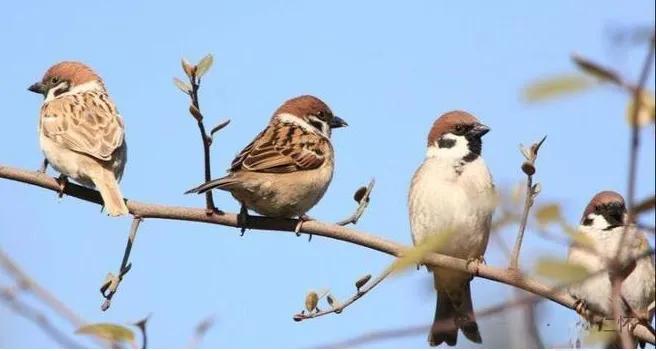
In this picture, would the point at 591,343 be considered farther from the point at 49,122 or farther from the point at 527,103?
the point at 49,122

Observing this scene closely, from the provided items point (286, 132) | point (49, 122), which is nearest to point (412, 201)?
point (286, 132)

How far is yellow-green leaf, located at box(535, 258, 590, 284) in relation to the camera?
71 centimetres

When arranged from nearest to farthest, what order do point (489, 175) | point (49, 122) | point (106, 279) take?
point (106, 279) < point (489, 175) < point (49, 122)

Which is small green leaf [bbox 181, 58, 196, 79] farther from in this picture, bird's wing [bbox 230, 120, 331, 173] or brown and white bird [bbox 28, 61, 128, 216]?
bird's wing [bbox 230, 120, 331, 173]

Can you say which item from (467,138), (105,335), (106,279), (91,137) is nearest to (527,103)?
(105,335)

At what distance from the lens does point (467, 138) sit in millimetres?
4367

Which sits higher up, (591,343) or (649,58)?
(649,58)

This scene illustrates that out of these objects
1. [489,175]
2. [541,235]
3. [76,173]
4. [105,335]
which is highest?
[541,235]

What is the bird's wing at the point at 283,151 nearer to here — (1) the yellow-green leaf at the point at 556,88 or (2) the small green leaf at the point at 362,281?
(2) the small green leaf at the point at 362,281

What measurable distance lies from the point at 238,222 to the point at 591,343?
2.34 m

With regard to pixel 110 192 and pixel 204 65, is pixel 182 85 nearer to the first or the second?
pixel 204 65

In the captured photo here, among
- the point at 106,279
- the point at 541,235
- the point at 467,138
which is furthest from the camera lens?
the point at 467,138

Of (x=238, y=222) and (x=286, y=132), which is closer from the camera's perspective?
(x=238, y=222)

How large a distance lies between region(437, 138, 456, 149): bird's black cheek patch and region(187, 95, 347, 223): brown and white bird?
1.55 feet
